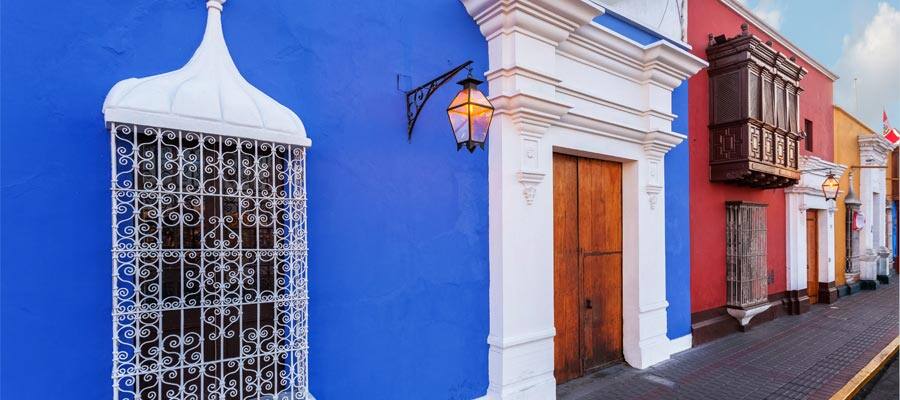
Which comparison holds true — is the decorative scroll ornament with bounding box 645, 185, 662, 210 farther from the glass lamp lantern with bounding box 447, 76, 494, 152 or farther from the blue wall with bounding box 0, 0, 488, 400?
the glass lamp lantern with bounding box 447, 76, 494, 152

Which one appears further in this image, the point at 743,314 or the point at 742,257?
the point at 742,257

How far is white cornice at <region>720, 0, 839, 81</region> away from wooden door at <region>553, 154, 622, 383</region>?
4782mm

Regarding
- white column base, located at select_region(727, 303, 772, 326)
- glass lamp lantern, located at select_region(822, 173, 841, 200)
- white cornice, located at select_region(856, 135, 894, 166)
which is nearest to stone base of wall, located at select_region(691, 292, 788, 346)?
white column base, located at select_region(727, 303, 772, 326)

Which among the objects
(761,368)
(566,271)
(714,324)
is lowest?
(761,368)

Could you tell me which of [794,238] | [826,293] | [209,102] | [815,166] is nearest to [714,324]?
[794,238]

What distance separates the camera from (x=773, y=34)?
30.5 ft

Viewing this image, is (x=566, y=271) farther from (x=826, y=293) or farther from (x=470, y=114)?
(x=826, y=293)

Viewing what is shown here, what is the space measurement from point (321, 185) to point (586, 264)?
3559 mm

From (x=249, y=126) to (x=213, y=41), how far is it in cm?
63

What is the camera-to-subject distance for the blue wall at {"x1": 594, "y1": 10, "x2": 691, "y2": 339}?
641 cm

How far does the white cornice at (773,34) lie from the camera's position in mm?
8164

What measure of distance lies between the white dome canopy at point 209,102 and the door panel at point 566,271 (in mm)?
3110

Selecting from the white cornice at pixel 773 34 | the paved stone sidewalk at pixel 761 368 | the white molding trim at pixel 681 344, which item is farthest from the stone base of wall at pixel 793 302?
the white cornice at pixel 773 34

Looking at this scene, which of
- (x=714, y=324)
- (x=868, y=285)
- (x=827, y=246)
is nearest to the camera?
(x=714, y=324)
